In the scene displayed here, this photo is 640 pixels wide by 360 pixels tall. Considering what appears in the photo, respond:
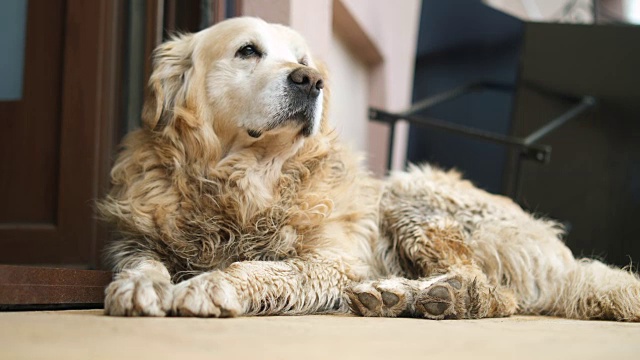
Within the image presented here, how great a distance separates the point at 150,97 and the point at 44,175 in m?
1.19

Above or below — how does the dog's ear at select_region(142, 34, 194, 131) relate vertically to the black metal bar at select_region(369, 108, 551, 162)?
above

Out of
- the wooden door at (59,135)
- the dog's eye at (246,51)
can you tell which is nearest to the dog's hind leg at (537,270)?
the dog's eye at (246,51)

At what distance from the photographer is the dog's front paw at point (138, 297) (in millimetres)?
2670

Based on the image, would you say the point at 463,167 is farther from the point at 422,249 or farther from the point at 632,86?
the point at 422,249

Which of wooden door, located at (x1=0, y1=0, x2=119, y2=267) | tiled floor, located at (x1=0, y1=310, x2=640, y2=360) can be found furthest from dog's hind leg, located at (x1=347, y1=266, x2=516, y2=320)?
wooden door, located at (x1=0, y1=0, x2=119, y2=267)

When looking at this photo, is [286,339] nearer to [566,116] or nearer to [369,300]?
[369,300]

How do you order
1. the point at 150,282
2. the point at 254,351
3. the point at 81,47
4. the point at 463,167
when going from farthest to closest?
the point at 463,167 → the point at 81,47 → the point at 150,282 → the point at 254,351

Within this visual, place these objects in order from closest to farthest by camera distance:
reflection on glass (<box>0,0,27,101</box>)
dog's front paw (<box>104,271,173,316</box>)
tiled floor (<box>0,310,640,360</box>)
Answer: tiled floor (<box>0,310,640,360</box>) < dog's front paw (<box>104,271,173,316</box>) < reflection on glass (<box>0,0,27,101</box>)

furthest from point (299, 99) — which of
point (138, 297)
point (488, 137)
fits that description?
point (488, 137)

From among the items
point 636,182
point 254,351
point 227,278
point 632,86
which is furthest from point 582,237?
point 254,351

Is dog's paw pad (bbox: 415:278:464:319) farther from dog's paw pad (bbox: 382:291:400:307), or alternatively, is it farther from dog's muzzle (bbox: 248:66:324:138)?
dog's muzzle (bbox: 248:66:324:138)

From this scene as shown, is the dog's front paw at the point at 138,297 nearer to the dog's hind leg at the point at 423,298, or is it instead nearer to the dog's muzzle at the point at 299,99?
the dog's hind leg at the point at 423,298

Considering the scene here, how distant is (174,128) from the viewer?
3609 mm

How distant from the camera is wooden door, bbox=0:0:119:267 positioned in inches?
177
